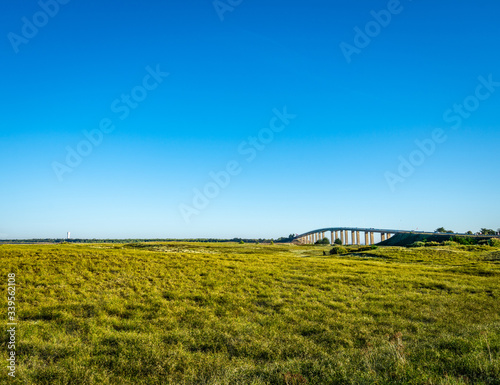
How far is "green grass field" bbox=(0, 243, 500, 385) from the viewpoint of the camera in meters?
7.57

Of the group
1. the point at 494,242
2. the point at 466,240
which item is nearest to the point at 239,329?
the point at 494,242

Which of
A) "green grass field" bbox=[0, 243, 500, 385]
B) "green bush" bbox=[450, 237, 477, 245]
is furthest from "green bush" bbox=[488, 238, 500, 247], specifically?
"green grass field" bbox=[0, 243, 500, 385]

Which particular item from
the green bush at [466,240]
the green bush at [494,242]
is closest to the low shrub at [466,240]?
the green bush at [466,240]

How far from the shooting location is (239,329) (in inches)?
453

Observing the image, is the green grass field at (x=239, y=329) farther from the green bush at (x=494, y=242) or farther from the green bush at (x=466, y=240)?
the green bush at (x=466, y=240)

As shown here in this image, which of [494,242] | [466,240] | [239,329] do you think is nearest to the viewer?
[239,329]

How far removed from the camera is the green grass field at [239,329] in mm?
7566

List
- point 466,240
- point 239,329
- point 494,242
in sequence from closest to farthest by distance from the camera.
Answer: point 239,329
point 494,242
point 466,240

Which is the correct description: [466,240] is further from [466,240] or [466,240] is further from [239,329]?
[239,329]

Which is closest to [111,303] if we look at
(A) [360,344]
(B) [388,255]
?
(A) [360,344]

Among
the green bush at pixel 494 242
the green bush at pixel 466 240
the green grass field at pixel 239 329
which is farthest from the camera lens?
the green bush at pixel 466 240

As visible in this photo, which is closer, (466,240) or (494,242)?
(494,242)

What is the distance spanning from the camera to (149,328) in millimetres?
11453

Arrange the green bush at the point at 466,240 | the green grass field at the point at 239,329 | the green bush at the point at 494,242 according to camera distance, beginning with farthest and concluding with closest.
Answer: the green bush at the point at 466,240
the green bush at the point at 494,242
the green grass field at the point at 239,329
